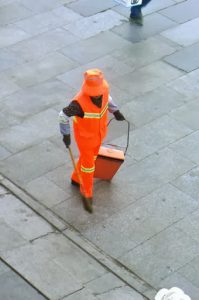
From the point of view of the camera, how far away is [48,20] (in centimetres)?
1377

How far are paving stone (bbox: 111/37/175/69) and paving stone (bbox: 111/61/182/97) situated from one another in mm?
179

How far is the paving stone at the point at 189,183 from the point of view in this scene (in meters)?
10.0

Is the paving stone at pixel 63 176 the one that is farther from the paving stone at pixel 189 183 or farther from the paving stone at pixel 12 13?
the paving stone at pixel 12 13

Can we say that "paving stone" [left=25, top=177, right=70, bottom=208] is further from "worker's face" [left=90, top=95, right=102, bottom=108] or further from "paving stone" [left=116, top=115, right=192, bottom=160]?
"worker's face" [left=90, top=95, right=102, bottom=108]

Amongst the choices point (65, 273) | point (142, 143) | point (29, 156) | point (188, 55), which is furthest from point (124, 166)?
point (188, 55)

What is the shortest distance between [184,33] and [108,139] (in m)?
3.50

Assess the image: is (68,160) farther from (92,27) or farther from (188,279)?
(92,27)

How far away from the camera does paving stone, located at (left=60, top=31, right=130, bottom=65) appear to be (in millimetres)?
12820

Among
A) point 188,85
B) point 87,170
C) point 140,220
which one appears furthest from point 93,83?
point 188,85

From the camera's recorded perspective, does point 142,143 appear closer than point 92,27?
Yes

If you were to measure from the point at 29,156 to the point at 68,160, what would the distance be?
1.74 ft

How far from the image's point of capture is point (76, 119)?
9336mm

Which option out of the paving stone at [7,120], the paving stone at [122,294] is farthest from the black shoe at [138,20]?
the paving stone at [122,294]

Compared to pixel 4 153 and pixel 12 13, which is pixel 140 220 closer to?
pixel 4 153
